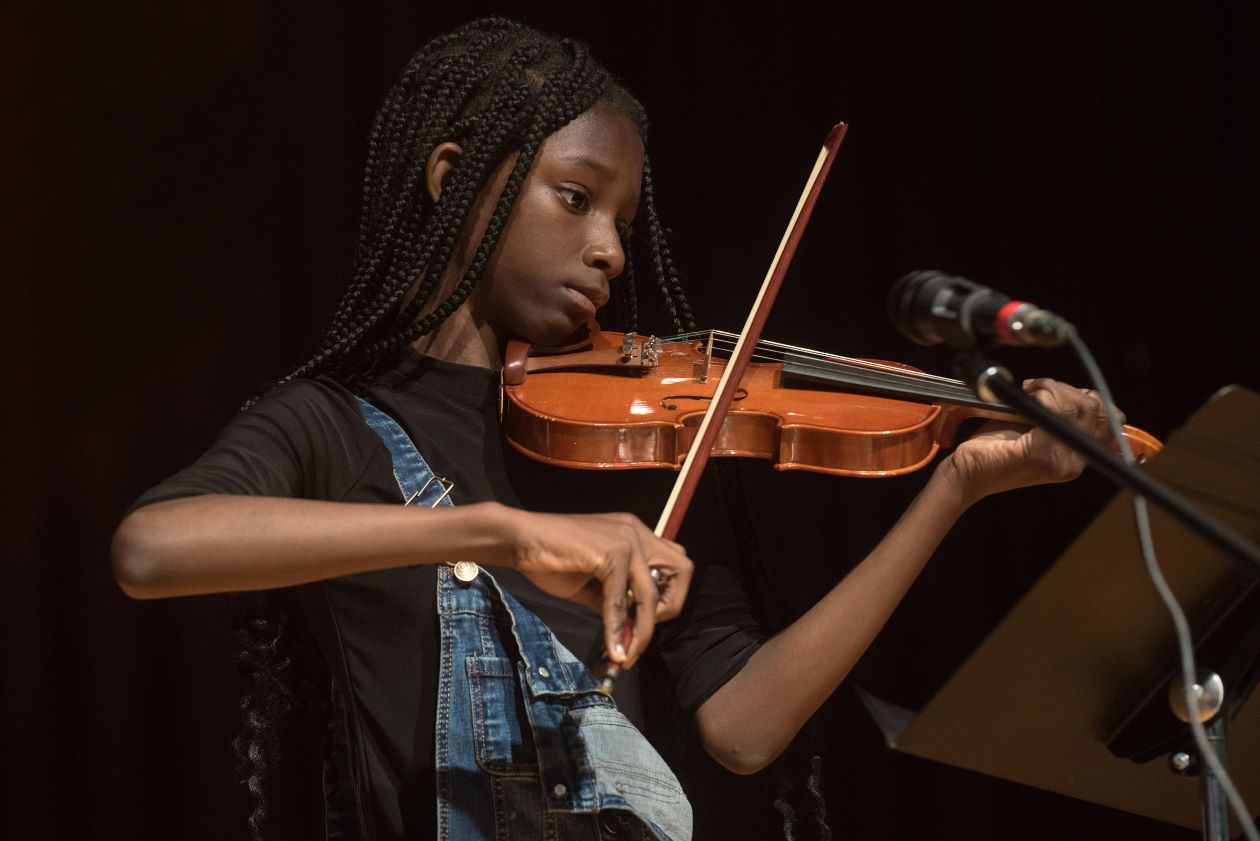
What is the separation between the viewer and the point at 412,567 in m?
1.26

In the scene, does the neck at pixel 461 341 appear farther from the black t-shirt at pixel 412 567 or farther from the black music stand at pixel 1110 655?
the black music stand at pixel 1110 655

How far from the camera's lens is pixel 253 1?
1874mm

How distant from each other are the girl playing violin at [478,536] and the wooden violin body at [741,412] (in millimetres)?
55

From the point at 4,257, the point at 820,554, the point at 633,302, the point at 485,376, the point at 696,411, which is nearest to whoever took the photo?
the point at 696,411

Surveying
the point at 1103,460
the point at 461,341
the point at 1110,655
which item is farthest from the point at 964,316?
the point at 461,341

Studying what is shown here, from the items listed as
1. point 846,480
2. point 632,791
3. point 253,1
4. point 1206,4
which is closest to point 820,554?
point 846,480

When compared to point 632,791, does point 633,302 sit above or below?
above

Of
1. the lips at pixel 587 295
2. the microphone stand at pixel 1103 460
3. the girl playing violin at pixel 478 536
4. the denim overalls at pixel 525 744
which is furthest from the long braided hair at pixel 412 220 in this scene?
the microphone stand at pixel 1103 460

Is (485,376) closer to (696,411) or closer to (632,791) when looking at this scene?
(696,411)

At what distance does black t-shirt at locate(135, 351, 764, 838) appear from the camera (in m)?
1.19

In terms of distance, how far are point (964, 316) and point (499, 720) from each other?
594 millimetres

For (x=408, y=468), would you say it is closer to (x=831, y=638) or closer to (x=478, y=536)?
(x=478, y=536)

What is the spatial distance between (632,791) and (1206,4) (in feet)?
4.97

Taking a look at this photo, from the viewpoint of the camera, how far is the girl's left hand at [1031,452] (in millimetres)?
1223
